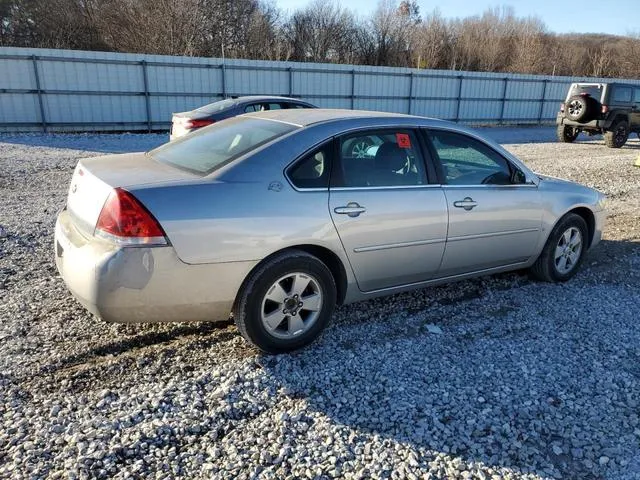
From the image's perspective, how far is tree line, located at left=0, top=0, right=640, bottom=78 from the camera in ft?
89.0

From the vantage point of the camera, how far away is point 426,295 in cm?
467

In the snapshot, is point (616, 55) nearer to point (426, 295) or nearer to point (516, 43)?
point (516, 43)

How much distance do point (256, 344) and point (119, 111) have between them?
16.1 m

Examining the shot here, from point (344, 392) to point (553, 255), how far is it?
112 inches

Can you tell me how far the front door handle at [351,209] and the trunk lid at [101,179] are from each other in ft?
3.16

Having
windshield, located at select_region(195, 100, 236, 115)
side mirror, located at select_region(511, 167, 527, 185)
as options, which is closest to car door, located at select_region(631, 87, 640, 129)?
windshield, located at select_region(195, 100, 236, 115)

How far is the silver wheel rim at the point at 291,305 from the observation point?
134 inches

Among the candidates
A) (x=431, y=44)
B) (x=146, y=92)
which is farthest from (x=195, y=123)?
(x=431, y=44)

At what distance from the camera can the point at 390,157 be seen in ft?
13.0

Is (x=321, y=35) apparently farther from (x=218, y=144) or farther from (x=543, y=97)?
(x=218, y=144)

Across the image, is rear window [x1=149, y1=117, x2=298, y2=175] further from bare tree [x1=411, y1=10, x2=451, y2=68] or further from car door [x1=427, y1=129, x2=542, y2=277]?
bare tree [x1=411, y1=10, x2=451, y2=68]

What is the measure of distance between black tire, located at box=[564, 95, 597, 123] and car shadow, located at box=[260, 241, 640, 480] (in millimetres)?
14574

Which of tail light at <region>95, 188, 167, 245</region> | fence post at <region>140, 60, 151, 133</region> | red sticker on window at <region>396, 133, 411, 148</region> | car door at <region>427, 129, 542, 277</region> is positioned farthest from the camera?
fence post at <region>140, 60, 151, 133</region>

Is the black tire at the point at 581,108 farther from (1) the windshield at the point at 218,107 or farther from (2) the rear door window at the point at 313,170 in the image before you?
(2) the rear door window at the point at 313,170
